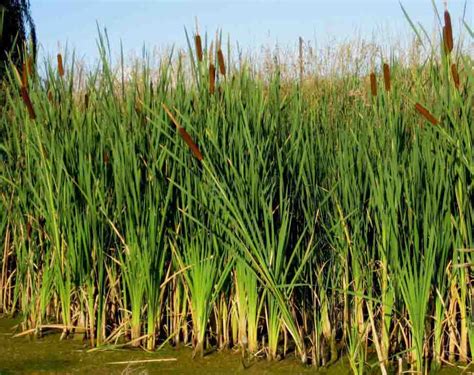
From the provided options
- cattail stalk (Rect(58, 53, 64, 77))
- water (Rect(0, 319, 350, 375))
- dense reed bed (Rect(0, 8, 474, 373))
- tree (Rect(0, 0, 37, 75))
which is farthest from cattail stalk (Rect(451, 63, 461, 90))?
tree (Rect(0, 0, 37, 75))

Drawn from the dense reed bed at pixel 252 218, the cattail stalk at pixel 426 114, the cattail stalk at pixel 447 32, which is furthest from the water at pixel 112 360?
the cattail stalk at pixel 447 32

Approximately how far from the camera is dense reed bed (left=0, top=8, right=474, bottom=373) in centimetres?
291

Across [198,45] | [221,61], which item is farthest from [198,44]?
[221,61]

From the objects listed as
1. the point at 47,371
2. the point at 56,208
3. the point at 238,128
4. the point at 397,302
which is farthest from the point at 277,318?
the point at 56,208

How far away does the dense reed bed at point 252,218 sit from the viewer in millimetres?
2910

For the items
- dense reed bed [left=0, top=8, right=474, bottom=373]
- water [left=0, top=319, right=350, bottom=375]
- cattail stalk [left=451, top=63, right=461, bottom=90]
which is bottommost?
water [left=0, top=319, right=350, bottom=375]

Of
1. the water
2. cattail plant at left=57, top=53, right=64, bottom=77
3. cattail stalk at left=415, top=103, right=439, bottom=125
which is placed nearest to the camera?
cattail stalk at left=415, top=103, right=439, bottom=125

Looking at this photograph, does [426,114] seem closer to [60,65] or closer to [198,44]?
[198,44]

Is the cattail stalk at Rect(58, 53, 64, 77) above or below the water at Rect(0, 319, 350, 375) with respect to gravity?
Answer: above

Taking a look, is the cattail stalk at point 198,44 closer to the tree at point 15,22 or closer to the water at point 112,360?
the water at point 112,360

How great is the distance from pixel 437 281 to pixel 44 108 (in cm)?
212

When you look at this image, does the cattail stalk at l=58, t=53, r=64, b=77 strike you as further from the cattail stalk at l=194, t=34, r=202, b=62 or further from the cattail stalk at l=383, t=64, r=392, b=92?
the cattail stalk at l=383, t=64, r=392, b=92

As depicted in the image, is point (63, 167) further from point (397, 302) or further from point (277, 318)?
point (397, 302)

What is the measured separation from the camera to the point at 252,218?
293cm
